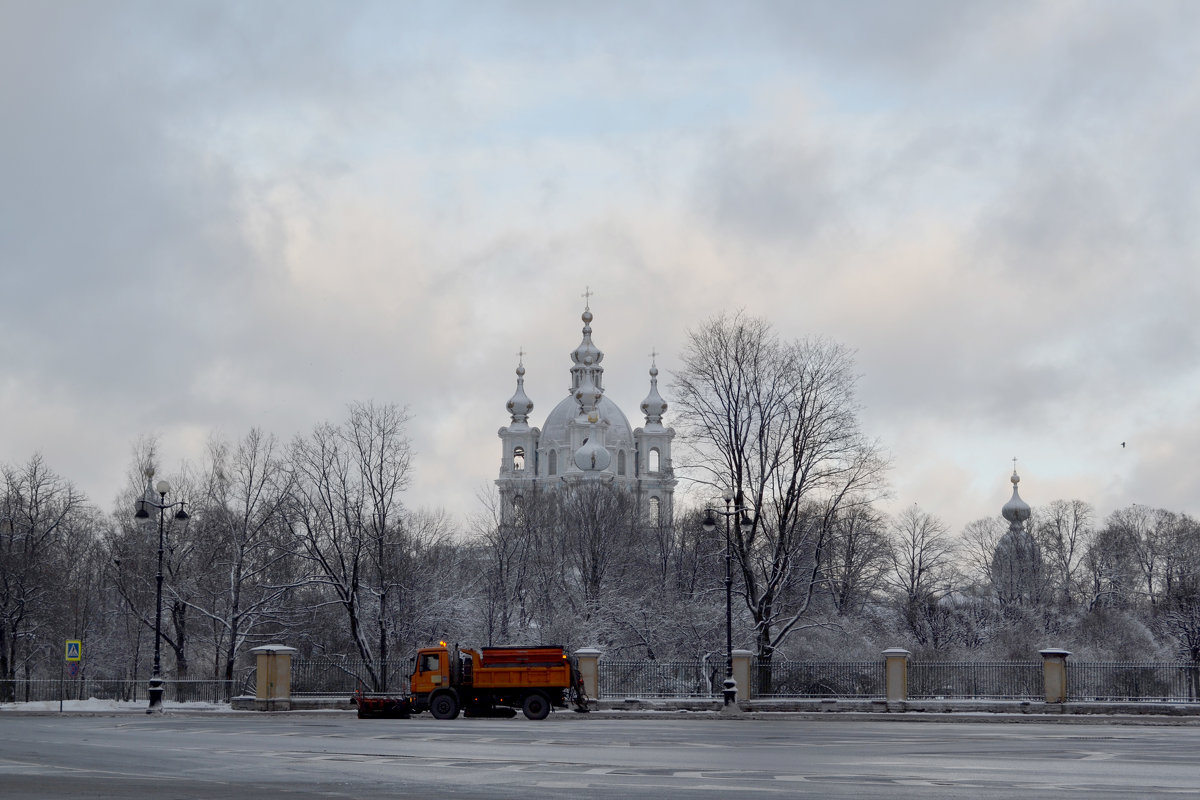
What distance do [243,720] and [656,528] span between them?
42574 mm

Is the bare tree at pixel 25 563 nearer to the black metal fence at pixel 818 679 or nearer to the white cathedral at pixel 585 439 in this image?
the black metal fence at pixel 818 679

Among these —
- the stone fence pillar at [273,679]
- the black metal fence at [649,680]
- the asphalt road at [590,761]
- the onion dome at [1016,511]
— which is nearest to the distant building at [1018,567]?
the onion dome at [1016,511]

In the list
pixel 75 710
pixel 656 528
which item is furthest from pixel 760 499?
pixel 656 528

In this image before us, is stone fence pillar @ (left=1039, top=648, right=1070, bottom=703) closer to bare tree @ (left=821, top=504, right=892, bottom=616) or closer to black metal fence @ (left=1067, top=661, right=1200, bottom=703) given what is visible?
black metal fence @ (left=1067, top=661, right=1200, bottom=703)

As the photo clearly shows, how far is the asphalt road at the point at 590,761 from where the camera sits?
14055 millimetres

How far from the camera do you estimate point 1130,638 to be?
223 ft

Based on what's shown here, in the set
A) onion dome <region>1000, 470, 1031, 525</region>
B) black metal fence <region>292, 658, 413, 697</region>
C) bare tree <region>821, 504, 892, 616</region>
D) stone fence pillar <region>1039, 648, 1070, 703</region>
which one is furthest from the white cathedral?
stone fence pillar <region>1039, 648, 1070, 703</region>

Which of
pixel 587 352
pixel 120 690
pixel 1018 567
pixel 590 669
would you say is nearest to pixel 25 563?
pixel 120 690

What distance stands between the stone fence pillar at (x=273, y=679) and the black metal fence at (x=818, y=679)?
13.8 m

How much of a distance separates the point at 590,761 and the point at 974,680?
25.1m

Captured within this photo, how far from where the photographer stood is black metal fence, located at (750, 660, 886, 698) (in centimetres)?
4116

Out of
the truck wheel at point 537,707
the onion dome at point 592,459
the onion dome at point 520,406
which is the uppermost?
the onion dome at point 520,406

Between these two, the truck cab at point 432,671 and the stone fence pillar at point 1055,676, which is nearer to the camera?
the truck cab at point 432,671

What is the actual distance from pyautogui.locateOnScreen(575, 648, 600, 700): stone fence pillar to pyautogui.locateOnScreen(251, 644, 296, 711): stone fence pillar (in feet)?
27.7
